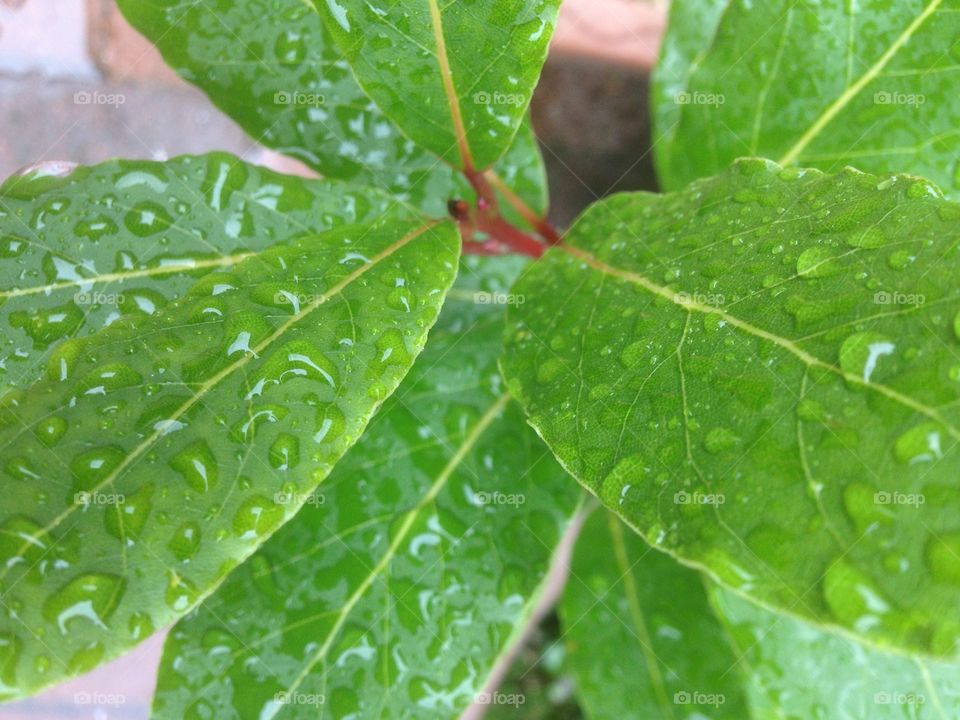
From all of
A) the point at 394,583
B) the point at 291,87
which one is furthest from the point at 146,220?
the point at 394,583

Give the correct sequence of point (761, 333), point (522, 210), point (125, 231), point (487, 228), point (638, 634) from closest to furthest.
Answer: point (761, 333)
point (125, 231)
point (487, 228)
point (522, 210)
point (638, 634)

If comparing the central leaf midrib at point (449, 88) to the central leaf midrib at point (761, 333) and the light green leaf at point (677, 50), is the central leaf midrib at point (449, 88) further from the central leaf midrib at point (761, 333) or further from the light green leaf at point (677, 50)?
the light green leaf at point (677, 50)

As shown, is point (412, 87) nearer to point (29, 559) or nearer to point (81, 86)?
point (29, 559)

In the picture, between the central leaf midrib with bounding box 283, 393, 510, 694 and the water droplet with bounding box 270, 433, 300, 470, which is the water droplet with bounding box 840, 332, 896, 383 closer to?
the water droplet with bounding box 270, 433, 300, 470

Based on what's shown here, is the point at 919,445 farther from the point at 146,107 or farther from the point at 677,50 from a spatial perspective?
the point at 146,107

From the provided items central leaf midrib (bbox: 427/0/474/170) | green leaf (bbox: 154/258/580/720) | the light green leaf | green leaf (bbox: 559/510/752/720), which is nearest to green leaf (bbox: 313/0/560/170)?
central leaf midrib (bbox: 427/0/474/170)

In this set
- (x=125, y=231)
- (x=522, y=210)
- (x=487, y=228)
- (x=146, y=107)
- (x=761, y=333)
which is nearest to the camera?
(x=761, y=333)

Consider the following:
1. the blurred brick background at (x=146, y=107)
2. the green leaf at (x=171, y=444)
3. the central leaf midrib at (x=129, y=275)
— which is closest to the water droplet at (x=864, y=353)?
the green leaf at (x=171, y=444)
